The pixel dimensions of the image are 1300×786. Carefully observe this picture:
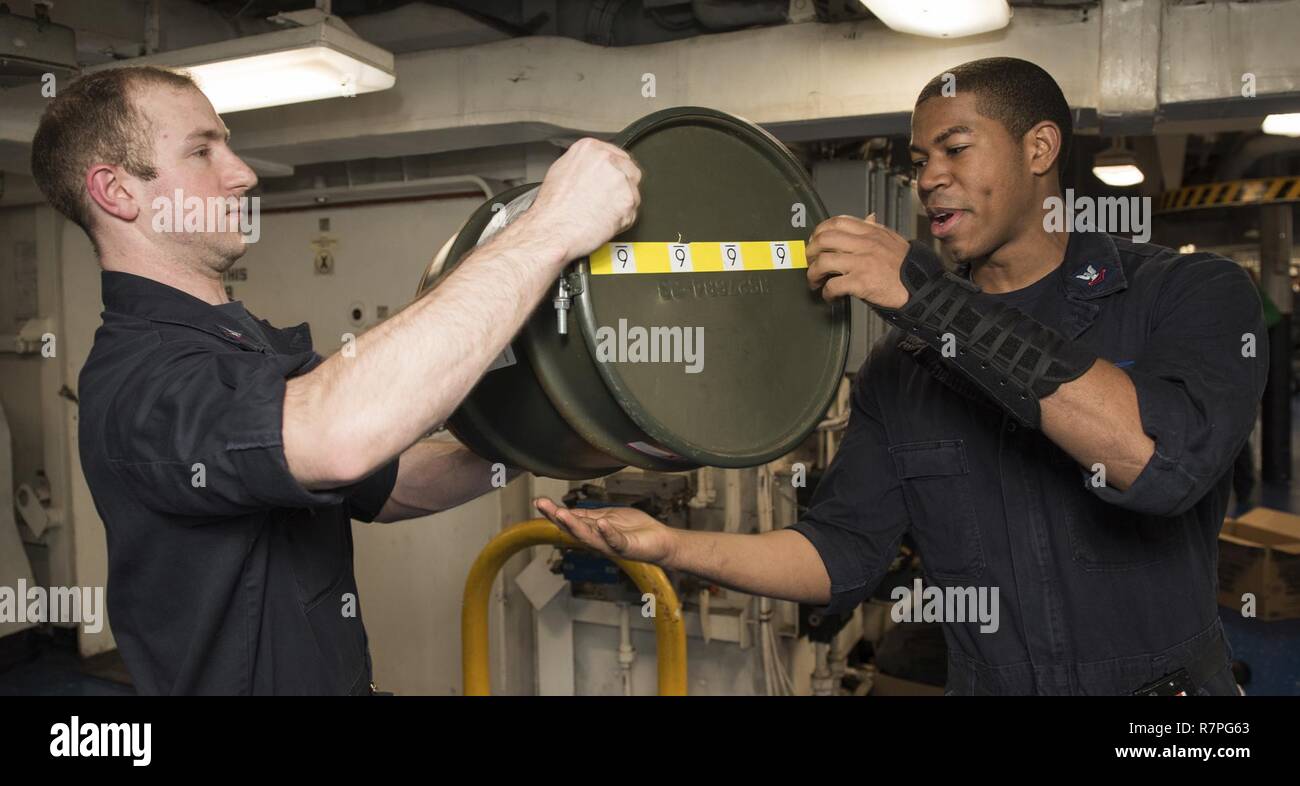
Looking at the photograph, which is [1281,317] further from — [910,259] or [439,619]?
[910,259]

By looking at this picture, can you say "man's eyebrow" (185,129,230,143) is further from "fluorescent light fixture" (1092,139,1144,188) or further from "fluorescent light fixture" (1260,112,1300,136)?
"fluorescent light fixture" (1092,139,1144,188)

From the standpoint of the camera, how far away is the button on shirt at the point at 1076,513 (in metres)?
1.46

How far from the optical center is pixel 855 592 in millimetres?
1812

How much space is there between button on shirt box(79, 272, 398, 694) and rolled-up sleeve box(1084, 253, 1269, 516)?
3.75ft

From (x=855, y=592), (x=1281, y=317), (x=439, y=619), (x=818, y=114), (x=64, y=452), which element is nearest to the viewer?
(x=855, y=592)

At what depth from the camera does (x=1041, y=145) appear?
1.68 m

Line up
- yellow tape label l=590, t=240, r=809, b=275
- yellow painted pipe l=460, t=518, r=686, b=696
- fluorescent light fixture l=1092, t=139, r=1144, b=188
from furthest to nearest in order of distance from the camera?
1. fluorescent light fixture l=1092, t=139, r=1144, b=188
2. yellow painted pipe l=460, t=518, r=686, b=696
3. yellow tape label l=590, t=240, r=809, b=275

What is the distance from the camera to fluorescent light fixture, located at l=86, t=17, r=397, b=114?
8.01 feet

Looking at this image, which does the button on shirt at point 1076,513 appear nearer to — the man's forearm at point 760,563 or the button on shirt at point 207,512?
the man's forearm at point 760,563

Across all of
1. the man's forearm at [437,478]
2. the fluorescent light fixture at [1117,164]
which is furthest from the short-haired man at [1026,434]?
the fluorescent light fixture at [1117,164]

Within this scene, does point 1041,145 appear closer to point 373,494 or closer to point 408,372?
point 408,372

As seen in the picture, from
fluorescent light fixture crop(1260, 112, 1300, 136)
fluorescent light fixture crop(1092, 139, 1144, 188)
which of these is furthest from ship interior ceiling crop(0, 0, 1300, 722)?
fluorescent light fixture crop(1092, 139, 1144, 188)
